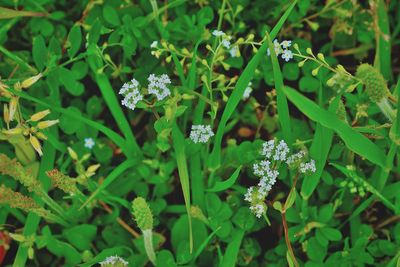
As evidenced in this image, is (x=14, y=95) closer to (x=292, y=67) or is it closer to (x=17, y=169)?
(x=17, y=169)

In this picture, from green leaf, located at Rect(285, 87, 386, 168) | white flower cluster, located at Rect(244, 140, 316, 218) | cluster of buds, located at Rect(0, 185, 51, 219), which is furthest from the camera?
white flower cluster, located at Rect(244, 140, 316, 218)

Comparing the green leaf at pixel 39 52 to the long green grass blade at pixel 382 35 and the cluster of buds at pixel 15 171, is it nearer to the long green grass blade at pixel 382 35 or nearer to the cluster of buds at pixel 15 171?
the cluster of buds at pixel 15 171

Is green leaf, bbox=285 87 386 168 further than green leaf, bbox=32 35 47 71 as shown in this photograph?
No

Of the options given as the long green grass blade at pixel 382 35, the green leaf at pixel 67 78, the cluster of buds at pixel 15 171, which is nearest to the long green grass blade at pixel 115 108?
the green leaf at pixel 67 78

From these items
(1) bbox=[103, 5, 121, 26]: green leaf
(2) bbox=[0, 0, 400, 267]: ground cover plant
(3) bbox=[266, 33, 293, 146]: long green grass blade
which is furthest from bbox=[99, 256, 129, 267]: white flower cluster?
(1) bbox=[103, 5, 121, 26]: green leaf

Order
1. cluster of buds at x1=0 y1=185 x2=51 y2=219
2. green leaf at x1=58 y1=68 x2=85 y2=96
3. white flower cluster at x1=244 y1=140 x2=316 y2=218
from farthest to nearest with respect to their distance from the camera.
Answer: green leaf at x1=58 y1=68 x2=85 y2=96
white flower cluster at x1=244 y1=140 x2=316 y2=218
cluster of buds at x1=0 y1=185 x2=51 y2=219

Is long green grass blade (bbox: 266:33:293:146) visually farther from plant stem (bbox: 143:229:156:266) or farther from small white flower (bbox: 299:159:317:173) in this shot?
plant stem (bbox: 143:229:156:266)

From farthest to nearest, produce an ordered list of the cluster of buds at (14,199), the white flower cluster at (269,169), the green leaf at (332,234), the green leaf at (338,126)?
A: the green leaf at (332,234) → the white flower cluster at (269,169) → the cluster of buds at (14,199) → the green leaf at (338,126)
